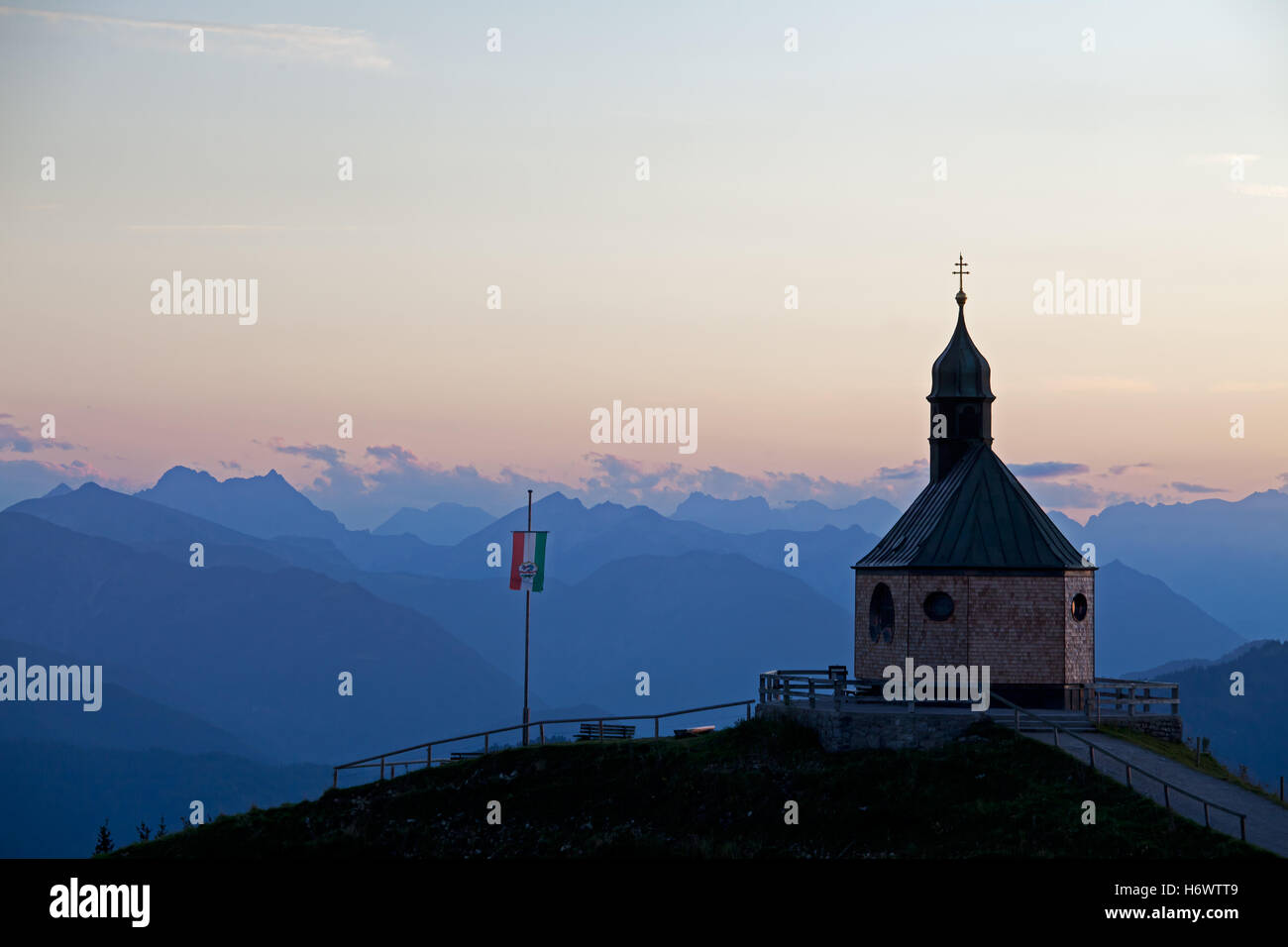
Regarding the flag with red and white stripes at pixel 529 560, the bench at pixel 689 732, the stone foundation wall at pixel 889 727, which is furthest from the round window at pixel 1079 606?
the flag with red and white stripes at pixel 529 560

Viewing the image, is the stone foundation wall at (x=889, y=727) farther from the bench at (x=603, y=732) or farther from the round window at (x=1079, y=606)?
the bench at (x=603, y=732)

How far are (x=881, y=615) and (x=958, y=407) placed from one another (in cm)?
715

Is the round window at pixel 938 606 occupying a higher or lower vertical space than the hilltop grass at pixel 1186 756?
higher

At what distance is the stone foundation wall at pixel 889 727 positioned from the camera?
3828 centimetres

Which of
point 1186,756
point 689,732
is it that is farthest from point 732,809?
point 1186,756

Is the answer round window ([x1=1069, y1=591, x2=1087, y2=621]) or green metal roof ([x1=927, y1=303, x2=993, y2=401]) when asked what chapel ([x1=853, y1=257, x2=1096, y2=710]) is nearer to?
round window ([x1=1069, y1=591, x2=1087, y2=621])

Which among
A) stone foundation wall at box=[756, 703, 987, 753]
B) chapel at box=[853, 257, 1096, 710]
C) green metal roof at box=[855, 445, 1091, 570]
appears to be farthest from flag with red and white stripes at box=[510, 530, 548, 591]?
stone foundation wall at box=[756, 703, 987, 753]

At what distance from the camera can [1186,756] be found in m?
38.4

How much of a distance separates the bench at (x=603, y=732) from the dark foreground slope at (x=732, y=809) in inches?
97.8

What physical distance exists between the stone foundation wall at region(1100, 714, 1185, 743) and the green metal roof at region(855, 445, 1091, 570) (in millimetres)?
4297

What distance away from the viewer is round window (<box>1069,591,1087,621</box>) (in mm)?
42188
